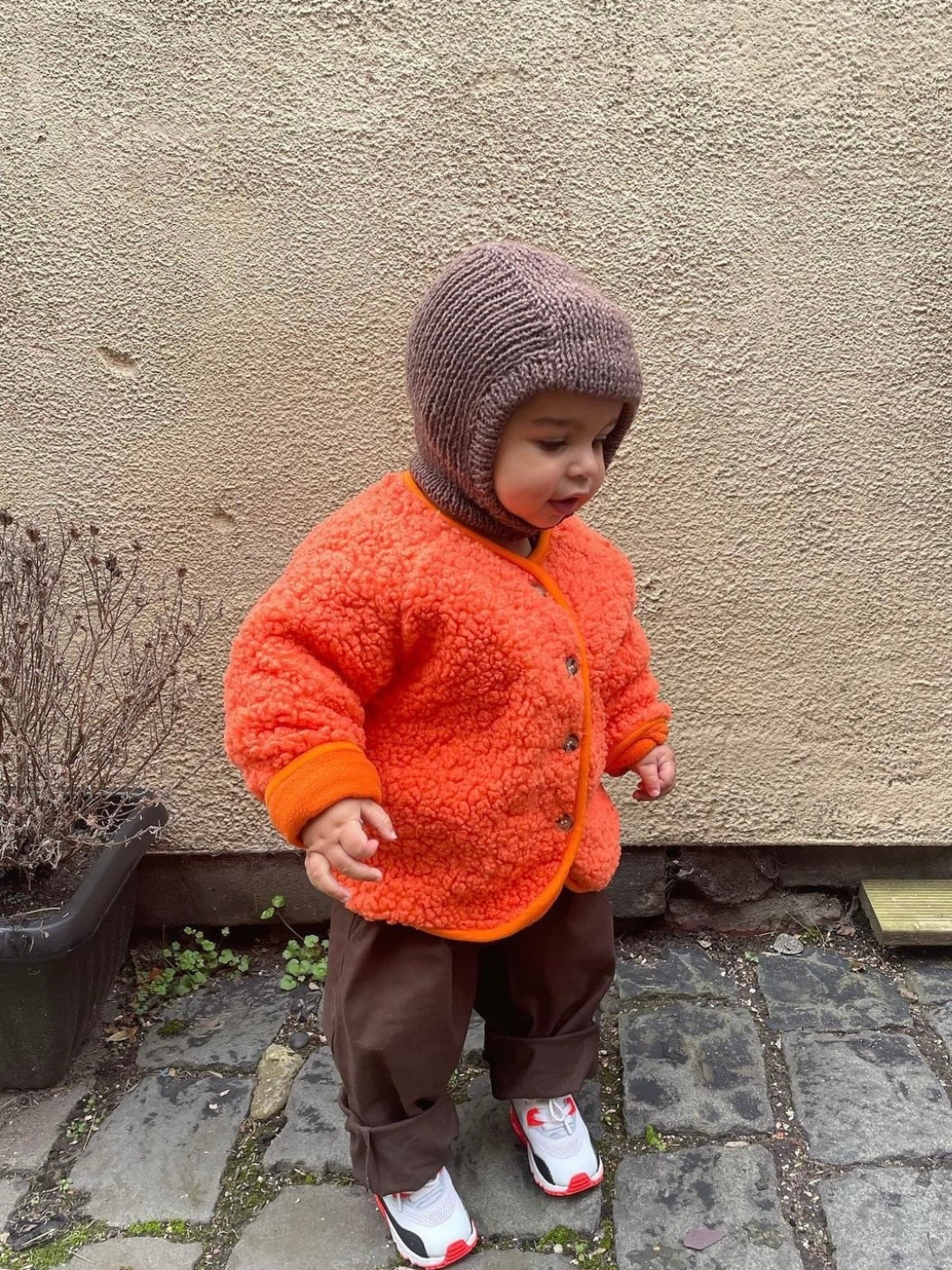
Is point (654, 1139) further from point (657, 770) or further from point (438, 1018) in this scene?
point (657, 770)

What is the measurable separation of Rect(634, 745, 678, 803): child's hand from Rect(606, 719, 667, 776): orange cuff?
2cm

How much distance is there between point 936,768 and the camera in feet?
7.70

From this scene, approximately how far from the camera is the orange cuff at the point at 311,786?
49.3 inches

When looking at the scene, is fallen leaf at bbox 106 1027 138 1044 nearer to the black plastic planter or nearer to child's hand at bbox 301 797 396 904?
the black plastic planter

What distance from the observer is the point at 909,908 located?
2326mm

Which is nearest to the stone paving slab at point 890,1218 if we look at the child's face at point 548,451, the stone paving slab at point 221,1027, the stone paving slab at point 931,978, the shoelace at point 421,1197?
the stone paving slab at point 931,978

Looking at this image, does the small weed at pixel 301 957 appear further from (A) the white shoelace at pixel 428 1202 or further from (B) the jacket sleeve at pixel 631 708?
(B) the jacket sleeve at pixel 631 708

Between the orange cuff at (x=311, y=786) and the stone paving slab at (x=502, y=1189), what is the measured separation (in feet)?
2.83

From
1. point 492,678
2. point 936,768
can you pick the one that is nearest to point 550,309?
point 492,678

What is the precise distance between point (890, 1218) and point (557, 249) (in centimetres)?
194

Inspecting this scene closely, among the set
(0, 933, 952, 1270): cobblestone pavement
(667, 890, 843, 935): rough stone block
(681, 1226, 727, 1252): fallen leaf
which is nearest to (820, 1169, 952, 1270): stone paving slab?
(0, 933, 952, 1270): cobblestone pavement

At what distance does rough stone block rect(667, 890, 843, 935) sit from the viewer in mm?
2451

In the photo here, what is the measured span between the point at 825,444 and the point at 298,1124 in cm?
182

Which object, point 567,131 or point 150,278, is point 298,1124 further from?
point 567,131
